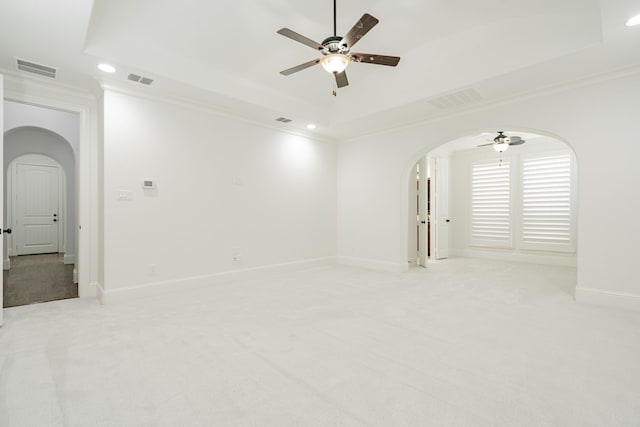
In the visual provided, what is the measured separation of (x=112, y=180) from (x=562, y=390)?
15.2 ft

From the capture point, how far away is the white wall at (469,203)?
6523mm

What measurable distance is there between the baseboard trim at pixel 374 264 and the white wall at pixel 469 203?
10.1ft

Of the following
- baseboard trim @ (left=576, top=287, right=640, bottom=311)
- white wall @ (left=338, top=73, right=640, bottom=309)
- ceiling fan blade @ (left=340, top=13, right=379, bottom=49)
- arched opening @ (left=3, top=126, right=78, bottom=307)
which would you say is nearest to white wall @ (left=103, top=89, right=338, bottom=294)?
ceiling fan blade @ (left=340, top=13, right=379, bottom=49)

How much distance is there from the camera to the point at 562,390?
1.86 meters

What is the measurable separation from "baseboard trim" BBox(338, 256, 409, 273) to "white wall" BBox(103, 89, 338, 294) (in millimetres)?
702

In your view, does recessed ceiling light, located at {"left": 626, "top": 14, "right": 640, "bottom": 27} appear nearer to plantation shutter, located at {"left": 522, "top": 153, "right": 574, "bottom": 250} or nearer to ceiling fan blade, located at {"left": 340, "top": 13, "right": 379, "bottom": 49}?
ceiling fan blade, located at {"left": 340, "top": 13, "right": 379, "bottom": 49}

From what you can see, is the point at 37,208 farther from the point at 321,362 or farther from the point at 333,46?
the point at 321,362

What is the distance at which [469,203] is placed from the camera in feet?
25.5

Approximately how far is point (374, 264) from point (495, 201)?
3.71 m

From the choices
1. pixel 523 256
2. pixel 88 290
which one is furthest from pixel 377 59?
pixel 523 256

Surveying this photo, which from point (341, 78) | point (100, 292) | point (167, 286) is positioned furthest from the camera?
point (167, 286)

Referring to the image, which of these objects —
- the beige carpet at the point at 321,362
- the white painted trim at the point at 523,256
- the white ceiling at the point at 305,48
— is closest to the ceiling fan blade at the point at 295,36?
the white ceiling at the point at 305,48

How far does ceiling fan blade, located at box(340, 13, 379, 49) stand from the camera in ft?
7.80

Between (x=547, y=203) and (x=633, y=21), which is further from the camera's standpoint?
(x=547, y=203)
